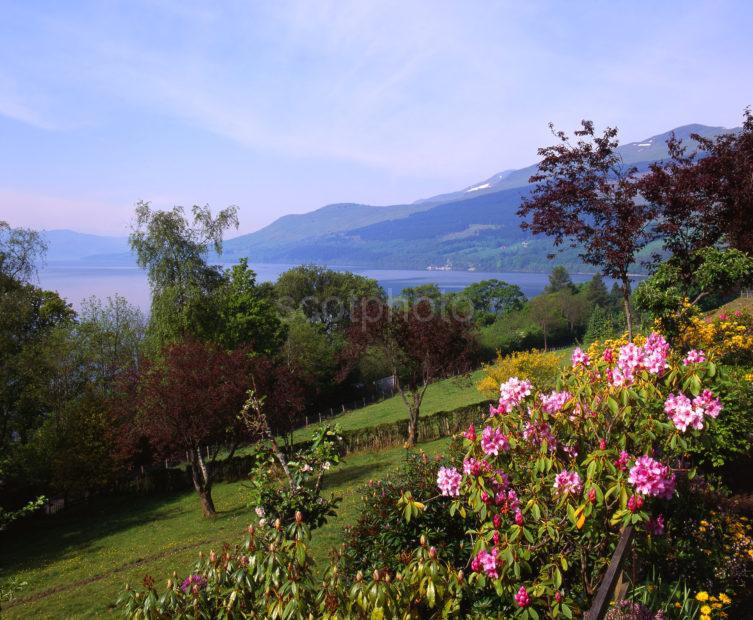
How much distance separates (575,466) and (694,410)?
3.08 ft

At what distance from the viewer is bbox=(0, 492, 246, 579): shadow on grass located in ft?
57.2

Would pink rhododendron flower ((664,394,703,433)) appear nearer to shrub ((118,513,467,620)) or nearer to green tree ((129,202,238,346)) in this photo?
shrub ((118,513,467,620))

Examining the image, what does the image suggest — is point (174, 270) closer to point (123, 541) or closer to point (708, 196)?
point (123, 541)

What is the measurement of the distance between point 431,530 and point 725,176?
10.2 m

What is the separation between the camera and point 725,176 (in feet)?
37.2

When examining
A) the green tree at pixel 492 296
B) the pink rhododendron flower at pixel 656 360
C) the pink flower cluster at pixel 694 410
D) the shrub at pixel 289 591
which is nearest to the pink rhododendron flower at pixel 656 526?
the pink flower cluster at pixel 694 410

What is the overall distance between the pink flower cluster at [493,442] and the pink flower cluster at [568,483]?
45cm

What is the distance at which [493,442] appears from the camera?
4.29 metres

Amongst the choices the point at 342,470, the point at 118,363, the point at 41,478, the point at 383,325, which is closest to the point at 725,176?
the point at 383,325

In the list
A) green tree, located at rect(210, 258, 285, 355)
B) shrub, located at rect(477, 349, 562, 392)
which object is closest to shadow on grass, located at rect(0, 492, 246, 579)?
green tree, located at rect(210, 258, 285, 355)

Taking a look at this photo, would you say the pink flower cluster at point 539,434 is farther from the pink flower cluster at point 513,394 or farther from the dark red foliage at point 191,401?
the dark red foliage at point 191,401

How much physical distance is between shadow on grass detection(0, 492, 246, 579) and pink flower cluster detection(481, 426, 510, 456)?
15.6m

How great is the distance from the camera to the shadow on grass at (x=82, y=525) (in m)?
17.4

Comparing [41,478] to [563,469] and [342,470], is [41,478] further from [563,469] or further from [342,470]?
[563,469]
